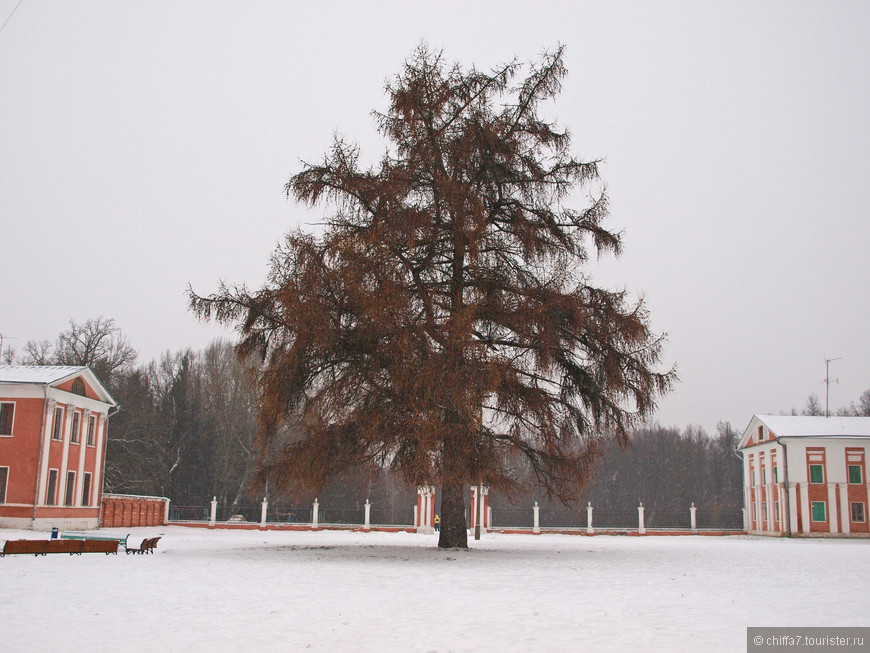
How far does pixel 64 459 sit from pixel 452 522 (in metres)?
22.2

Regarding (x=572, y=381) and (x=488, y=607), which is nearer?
(x=488, y=607)

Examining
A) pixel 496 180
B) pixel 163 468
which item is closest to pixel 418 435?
pixel 496 180

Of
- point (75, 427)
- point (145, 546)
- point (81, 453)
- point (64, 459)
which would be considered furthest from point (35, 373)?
point (145, 546)

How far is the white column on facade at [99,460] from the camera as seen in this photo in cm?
3866

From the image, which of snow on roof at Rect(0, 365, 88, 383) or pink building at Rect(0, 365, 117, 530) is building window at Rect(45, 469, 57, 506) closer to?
pink building at Rect(0, 365, 117, 530)

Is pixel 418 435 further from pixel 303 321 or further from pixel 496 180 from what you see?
pixel 496 180

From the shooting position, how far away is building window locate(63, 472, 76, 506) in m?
36.0

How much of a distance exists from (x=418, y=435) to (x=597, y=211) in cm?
878

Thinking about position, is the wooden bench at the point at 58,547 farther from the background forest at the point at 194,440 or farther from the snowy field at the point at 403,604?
the background forest at the point at 194,440

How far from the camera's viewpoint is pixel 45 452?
3381 cm

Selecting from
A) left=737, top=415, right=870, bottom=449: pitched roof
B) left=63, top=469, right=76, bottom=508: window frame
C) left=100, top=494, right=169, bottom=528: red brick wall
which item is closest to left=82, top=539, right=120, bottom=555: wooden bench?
left=63, top=469, right=76, bottom=508: window frame

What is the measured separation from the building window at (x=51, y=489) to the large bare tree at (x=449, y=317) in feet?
62.6

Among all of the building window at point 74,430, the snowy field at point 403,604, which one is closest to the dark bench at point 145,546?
the snowy field at point 403,604

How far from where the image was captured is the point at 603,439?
20594 mm
